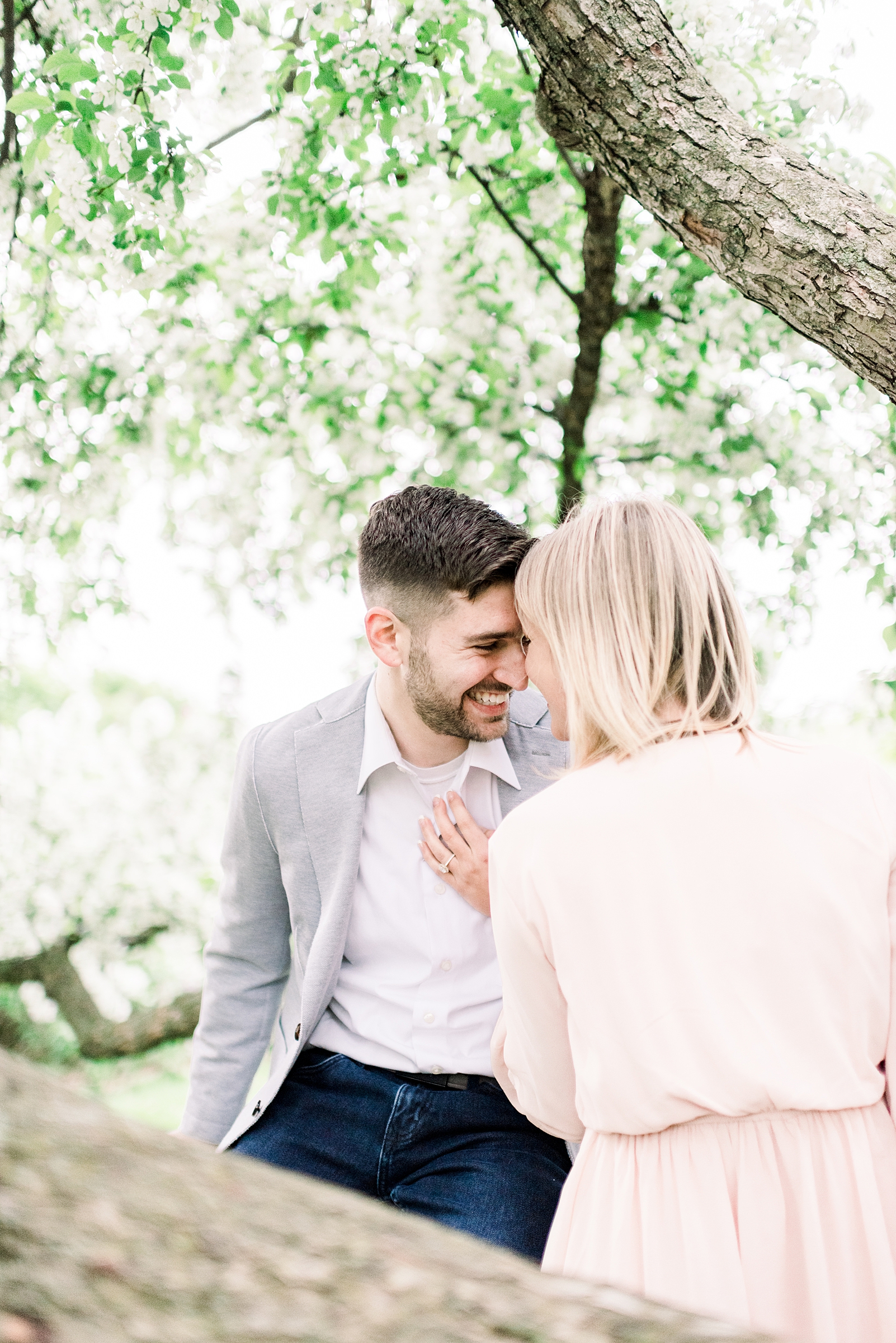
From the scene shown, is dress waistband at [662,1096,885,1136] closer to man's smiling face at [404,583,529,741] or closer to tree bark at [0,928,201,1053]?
man's smiling face at [404,583,529,741]

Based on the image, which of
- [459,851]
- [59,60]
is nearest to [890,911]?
[459,851]

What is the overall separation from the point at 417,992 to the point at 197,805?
616cm

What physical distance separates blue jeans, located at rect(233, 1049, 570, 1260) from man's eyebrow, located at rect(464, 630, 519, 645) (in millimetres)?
1157

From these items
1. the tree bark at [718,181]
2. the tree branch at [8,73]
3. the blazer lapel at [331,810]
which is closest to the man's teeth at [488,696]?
the blazer lapel at [331,810]

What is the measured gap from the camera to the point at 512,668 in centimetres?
289

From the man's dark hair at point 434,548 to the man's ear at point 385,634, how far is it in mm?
31

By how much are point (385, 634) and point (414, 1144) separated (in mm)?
1364

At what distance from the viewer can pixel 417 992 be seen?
9.50ft

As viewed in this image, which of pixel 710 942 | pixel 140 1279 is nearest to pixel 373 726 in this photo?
pixel 710 942

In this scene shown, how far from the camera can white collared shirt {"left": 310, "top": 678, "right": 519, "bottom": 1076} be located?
9.35 feet

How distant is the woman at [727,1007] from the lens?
1660 millimetres

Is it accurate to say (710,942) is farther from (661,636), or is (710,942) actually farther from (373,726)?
(373,726)

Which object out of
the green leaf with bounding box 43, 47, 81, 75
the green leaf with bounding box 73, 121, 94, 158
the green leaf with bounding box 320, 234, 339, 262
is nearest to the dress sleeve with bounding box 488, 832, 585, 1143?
the green leaf with bounding box 73, 121, 94, 158

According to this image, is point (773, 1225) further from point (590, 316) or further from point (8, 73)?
point (8, 73)
